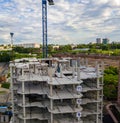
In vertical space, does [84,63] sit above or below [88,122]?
above

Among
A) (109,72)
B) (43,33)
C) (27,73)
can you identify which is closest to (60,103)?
(27,73)

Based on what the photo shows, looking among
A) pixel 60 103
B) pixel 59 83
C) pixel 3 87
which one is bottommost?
pixel 3 87

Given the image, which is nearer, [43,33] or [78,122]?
[78,122]

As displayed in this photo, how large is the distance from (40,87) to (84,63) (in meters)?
14.5

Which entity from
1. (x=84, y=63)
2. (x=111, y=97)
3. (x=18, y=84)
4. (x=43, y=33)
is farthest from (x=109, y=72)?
(x=18, y=84)

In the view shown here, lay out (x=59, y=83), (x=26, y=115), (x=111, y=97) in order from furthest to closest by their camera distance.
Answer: (x=111, y=97)
(x=26, y=115)
(x=59, y=83)

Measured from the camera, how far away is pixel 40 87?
24969 mm

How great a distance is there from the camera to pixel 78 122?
22.6 meters

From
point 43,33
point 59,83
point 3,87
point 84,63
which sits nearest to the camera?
point 59,83

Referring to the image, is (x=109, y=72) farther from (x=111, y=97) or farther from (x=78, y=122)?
(x=78, y=122)

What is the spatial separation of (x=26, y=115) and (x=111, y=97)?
2268 centimetres

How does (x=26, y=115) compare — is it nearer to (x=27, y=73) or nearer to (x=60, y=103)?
(x=60, y=103)

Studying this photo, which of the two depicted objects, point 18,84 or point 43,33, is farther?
point 43,33

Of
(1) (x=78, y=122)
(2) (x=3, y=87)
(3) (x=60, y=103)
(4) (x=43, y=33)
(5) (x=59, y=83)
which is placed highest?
(4) (x=43, y=33)
